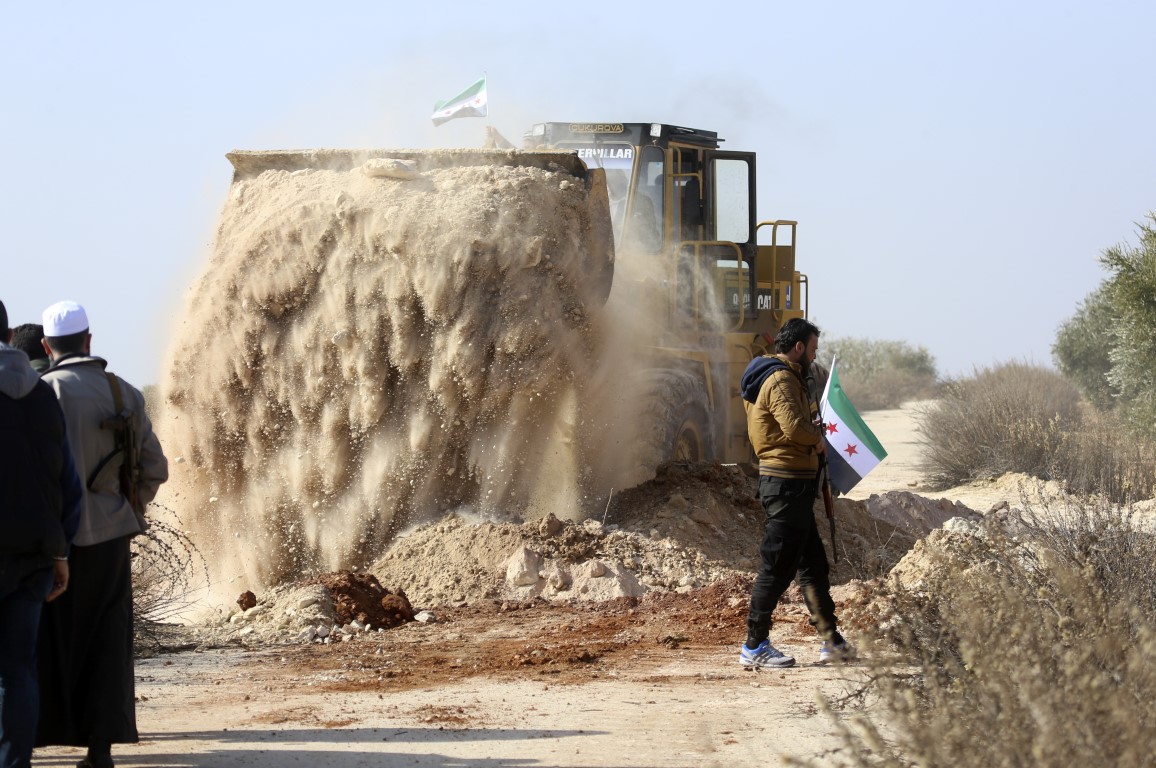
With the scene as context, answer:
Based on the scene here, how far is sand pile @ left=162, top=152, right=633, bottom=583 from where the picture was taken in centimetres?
978

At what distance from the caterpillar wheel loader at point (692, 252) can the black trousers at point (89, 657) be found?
6.94 m

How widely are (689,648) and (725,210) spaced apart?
6.89 m

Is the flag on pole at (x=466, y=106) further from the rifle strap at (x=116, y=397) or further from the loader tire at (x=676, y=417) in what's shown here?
the rifle strap at (x=116, y=397)

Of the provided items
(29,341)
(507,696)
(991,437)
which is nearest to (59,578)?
(29,341)

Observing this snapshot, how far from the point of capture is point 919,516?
13.6 metres

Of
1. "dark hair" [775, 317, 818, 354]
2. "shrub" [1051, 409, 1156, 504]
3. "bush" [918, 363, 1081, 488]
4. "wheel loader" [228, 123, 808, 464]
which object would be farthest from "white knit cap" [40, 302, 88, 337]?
"bush" [918, 363, 1081, 488]

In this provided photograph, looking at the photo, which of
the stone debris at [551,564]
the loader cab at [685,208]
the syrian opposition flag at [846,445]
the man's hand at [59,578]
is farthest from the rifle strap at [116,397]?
the loader cab at [685,208]

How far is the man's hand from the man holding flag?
3.38 meters

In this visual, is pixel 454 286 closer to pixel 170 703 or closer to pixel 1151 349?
pixel 170 703

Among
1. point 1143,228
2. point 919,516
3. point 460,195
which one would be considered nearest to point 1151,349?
point 1143,228

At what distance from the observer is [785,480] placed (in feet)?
22.3

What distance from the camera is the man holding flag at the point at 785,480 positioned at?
22.2ft

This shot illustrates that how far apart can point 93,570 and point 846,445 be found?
4.38 metres

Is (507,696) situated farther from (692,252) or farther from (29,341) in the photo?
(692,252)
